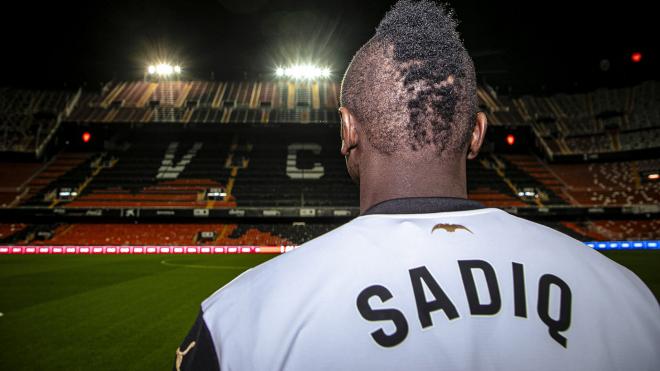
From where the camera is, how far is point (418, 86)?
147 cm

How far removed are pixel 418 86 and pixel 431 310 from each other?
2.37 feet

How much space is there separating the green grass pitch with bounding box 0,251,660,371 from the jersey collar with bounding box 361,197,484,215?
227 inches

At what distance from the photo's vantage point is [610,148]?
1644 inches

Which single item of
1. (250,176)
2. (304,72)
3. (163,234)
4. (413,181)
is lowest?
(163,234)

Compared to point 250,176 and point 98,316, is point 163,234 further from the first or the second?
point 98,316

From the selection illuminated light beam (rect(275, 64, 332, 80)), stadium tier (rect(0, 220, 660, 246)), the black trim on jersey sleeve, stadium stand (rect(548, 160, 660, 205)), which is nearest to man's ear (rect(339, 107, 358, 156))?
the black trim on jersey sleeve

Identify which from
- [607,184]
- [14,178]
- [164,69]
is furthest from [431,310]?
[164,69]

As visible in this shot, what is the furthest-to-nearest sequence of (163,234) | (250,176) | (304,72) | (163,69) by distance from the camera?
(304,72) → (163,69) → (250,176) → (163,234)

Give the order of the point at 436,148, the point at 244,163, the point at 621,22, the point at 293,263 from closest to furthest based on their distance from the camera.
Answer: the point at 293,263
the point at 436,148
the point at 621,22
the point at 244,163

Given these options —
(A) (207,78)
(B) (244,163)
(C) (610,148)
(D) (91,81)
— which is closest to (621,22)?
(C) (610,148)

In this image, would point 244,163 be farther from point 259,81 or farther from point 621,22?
point 621,22

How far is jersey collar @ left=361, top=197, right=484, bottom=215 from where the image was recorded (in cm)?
135

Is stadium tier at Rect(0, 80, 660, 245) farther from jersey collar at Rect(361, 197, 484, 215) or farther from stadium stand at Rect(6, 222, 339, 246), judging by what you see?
jersey collar at Rect(361, 197, 484, 215)

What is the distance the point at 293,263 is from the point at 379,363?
339 millimetres
